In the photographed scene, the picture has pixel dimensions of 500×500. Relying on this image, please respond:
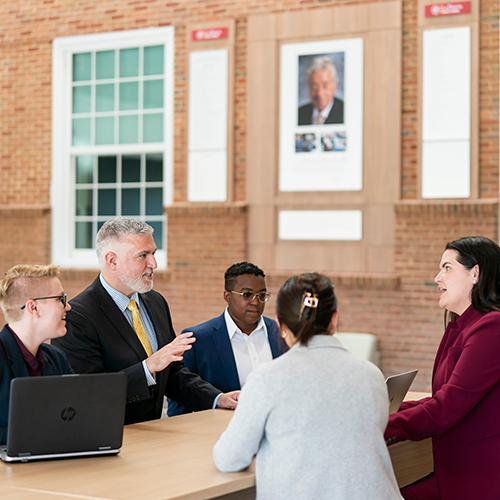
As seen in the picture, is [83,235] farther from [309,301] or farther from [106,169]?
[309,301]

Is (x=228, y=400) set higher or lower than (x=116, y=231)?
lower

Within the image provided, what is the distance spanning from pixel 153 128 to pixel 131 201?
0.94 meters

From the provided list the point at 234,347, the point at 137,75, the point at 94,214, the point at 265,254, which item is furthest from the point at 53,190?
the point at 234,347

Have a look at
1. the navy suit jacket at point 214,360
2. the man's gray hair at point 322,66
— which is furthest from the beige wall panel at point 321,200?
the navy suit jacket at point 214,360

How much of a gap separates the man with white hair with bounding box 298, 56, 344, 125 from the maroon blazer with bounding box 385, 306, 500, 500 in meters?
7.31

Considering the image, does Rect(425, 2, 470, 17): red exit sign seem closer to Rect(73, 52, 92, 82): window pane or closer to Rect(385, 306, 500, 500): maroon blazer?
Rect(73, 52, 92, 82): window pane

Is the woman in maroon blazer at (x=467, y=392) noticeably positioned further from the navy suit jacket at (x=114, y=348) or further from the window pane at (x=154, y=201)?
the window pane at (x=154, y=201)

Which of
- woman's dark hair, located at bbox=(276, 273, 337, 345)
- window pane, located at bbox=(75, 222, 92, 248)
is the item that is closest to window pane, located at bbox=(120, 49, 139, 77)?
window pane, located at bbox=(75, 222, 92, 248)

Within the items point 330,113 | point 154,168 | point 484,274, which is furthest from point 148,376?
point 154,168

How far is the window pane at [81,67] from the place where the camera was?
13031mm

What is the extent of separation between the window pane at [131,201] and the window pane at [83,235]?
591 mm

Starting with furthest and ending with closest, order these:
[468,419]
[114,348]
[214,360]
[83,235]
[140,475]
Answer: [83,235], [214,360], [114,348], [468,419], [140,475]

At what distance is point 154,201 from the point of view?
41.5 ft

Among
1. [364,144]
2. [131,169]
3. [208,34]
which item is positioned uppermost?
[208,34]
